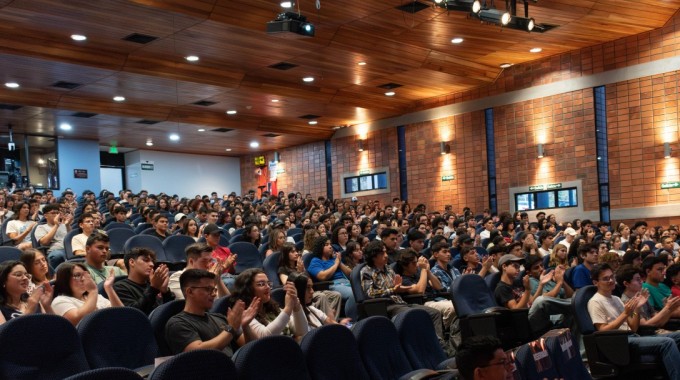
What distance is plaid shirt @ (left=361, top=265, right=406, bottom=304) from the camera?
591cm

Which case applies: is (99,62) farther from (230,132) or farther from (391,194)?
(391,194)

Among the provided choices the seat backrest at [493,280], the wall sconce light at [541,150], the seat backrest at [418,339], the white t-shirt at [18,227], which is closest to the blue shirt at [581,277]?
the seat backrest at [493,280]

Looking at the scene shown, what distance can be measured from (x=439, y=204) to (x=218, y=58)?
7.06 m

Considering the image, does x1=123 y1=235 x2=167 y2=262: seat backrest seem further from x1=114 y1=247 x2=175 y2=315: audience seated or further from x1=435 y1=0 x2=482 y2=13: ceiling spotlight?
x1=435 y1=0 x2=482 y2=13: ceiling spotlight

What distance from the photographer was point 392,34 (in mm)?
11898

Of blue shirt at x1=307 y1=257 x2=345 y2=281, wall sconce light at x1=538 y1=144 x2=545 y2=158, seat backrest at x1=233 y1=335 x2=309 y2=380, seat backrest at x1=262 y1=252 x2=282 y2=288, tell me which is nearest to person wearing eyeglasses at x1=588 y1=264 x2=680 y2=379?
blue shirt at x1=307 y1=257 x2=345 y2=281

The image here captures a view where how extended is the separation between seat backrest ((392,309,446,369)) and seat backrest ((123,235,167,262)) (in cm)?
329

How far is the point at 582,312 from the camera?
538 cm

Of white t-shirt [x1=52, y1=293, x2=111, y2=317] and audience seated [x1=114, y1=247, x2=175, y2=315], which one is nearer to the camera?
white t-shirt [x1=52, y1=293, x2=111, y2=317]

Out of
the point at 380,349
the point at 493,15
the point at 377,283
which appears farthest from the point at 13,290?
the point at 493,15

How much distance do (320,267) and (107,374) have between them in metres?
4.40

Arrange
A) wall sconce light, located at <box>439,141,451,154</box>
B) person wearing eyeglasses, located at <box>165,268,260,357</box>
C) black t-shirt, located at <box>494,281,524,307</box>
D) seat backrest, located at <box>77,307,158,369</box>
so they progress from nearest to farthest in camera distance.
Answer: seat backrest, located at <box>77,307,158,369</box> → person wearing eyeglasses, located at <box>165,268,260,357</box> → black t-shirt, located at <box>494,281,524,307</box> → wall sconce light, located at <box>439,141,451,154</box>

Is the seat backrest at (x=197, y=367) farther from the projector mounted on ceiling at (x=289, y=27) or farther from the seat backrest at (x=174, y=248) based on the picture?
the projector mounted on ceiling at (x=289, y=27)

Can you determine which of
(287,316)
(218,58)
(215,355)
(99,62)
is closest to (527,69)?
(218,58)
